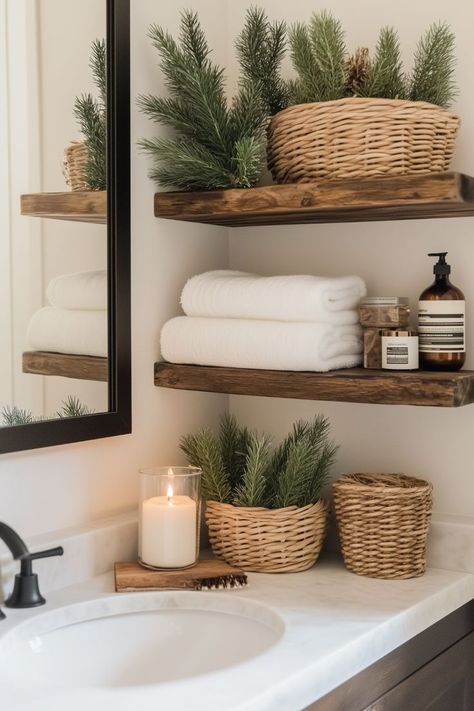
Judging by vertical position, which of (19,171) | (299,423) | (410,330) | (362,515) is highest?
(19,171)

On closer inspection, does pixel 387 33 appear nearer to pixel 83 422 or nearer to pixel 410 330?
pixel 410 330

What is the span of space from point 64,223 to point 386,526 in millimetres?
736

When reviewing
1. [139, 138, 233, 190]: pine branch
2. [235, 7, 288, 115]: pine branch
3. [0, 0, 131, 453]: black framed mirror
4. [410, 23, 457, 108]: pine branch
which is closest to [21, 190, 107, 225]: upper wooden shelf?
[0, 0, 131, 453]: black framed mirror

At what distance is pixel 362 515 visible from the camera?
1.60m

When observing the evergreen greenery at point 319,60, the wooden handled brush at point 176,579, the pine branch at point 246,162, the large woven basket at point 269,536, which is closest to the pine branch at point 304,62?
the evergreen greenery at point 319,60

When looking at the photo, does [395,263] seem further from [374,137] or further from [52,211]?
[52,211]

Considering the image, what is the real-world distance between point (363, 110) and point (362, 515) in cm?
68

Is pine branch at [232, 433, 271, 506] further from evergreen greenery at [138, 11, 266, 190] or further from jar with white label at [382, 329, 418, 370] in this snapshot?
evergreen greenery at [138, 11, 266, 190]

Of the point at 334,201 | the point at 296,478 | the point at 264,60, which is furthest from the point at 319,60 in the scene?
the point at 296,478

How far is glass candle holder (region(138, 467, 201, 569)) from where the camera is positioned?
157 centimetres

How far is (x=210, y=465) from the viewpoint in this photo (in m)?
1.71

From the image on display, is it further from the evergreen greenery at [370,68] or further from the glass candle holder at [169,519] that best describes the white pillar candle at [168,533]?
the evergreen greenery at [370,68]

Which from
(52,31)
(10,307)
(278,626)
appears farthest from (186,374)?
(52,31)

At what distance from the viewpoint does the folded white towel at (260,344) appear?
5.19ft
